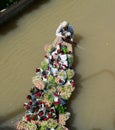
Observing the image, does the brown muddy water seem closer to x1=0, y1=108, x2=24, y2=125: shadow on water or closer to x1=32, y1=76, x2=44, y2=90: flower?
x1=0, y1=108, x2=24, y2=125: shadow on water

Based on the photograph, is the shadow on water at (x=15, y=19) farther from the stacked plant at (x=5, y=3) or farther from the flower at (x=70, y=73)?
the flower at (x=70, y=73)

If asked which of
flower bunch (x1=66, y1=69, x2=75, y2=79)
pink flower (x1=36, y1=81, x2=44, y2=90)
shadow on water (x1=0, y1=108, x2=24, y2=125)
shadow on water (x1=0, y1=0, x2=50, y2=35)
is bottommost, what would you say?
shadow on water (x1=0, y1=108, x2=24, y2=125)

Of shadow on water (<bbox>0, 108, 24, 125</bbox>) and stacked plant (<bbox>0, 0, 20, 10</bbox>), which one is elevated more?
stacked plant (<bbox>0, 0, 20, 10</bbox>)

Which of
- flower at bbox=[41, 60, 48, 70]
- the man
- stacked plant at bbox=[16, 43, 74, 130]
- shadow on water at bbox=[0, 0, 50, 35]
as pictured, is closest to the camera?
stacked plant at bbox=[16, 43, 74, 130]

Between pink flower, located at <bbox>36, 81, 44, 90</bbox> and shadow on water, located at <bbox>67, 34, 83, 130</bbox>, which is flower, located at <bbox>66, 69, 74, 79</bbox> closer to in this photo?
shadow on water, located at <bbox>67, 34, 83, 130</bbox>

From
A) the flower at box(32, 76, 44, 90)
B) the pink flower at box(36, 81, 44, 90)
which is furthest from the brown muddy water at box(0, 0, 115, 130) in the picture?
the pink flower at box(36, 81, 44, 90)

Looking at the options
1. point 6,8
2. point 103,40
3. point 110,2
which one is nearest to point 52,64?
point 103,40

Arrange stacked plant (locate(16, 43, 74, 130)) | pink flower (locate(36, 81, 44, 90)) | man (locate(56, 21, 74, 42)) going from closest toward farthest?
1. stacked plant (locate(16, 43, 74, 130))
2. pink flower (locate(36, 81, 44, 90))
3. man (locate(56, 21, 74, 42))

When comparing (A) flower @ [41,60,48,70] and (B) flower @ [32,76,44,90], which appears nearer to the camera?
(B) flower @ [32,76,44,90]

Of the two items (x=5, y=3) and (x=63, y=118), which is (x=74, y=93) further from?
(x=5, y=3)
